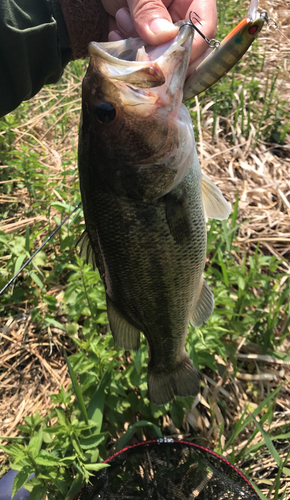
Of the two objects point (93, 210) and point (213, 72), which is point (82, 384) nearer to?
point (93, 210)

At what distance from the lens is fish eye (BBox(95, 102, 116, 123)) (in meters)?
1.37

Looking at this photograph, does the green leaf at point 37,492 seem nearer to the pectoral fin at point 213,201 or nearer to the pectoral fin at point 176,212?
the pectoral fin at point 176,212

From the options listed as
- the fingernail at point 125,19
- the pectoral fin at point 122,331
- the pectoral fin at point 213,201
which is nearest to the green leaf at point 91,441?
the pectoral fin at point 122,331

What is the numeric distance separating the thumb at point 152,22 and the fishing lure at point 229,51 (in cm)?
20

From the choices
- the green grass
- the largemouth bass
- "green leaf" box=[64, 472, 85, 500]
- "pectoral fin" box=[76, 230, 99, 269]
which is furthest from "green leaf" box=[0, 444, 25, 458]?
"pectoral fin" box=[76, 230, 99, 269]

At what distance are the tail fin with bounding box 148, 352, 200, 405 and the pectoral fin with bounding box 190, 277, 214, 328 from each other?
0.91 ft

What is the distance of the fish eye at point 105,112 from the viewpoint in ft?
4.49

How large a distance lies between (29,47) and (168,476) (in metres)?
2.85

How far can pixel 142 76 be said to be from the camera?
4.28ft

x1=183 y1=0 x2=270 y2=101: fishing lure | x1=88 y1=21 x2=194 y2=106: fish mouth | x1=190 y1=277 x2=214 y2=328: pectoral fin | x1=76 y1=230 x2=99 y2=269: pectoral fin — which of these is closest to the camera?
x1=183 y1=0 x2=270 y2=101: fishing lure

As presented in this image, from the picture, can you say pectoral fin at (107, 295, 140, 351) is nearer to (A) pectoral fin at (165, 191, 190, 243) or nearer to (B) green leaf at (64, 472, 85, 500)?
(A) pectoral fin at (165, 191, 190, 243)

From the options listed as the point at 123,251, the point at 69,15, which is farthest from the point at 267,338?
the point at 69,15

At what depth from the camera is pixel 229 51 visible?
1.26 meters

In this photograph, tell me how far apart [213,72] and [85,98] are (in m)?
0.50
